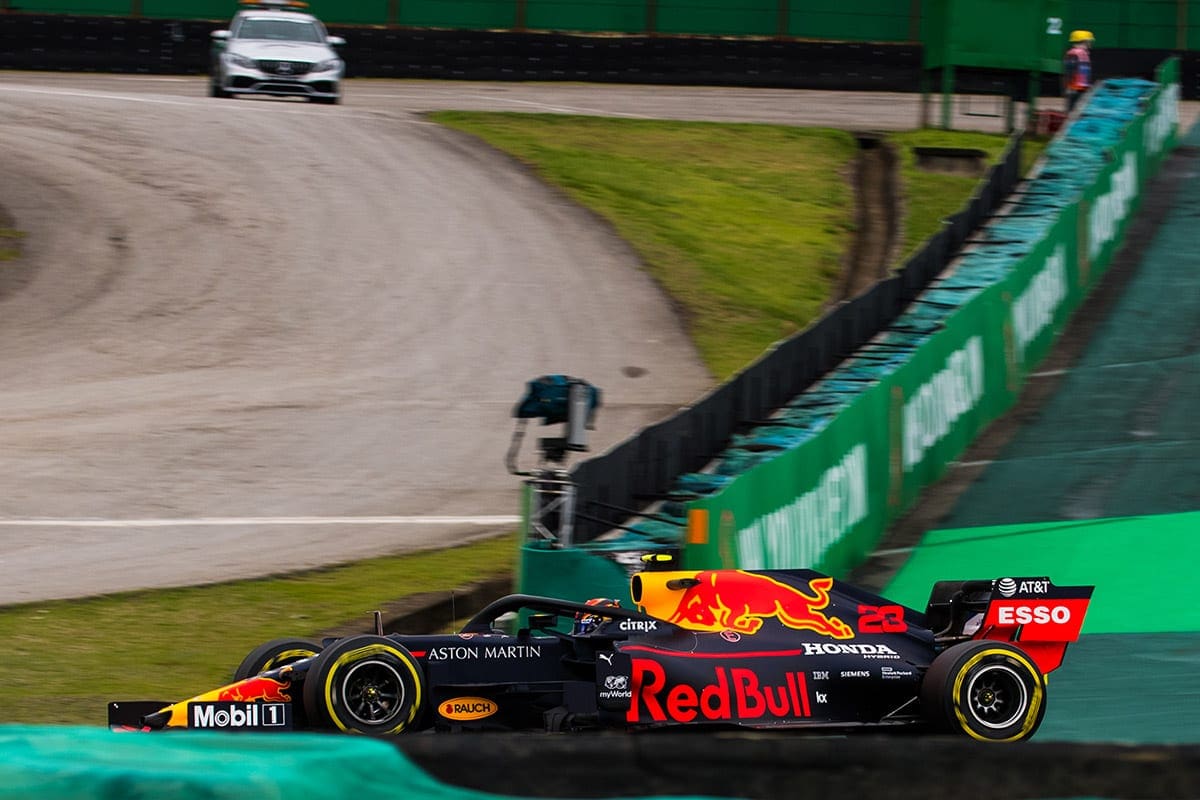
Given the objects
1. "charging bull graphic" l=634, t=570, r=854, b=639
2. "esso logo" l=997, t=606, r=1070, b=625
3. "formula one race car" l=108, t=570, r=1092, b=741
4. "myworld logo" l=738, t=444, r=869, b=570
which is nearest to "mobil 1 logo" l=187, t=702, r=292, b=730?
"formula one race car" l=108, t=570, r=1092, b=741

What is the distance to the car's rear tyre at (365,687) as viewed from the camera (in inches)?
328

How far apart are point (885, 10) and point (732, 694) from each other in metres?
36.5

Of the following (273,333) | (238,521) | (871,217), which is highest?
(871,217)

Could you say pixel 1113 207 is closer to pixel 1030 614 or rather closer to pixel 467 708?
pixel 1030 614

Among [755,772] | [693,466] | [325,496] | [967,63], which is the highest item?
[967,63]

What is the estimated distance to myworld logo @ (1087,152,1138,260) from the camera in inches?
942

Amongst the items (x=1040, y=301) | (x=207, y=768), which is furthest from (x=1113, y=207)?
(x=207, y=768)

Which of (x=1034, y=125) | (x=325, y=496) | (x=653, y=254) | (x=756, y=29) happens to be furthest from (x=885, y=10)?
(x=325, y=496)

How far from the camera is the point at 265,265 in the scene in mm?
24625

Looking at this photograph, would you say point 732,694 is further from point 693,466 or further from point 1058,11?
point 1058,11

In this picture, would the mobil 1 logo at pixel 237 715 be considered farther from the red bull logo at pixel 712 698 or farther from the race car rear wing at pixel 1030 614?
the race car rear wing at pixel 1030 614

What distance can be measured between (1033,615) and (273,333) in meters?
14.9

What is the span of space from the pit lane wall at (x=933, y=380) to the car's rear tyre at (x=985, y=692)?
6.06ft

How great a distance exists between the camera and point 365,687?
8477 mm
